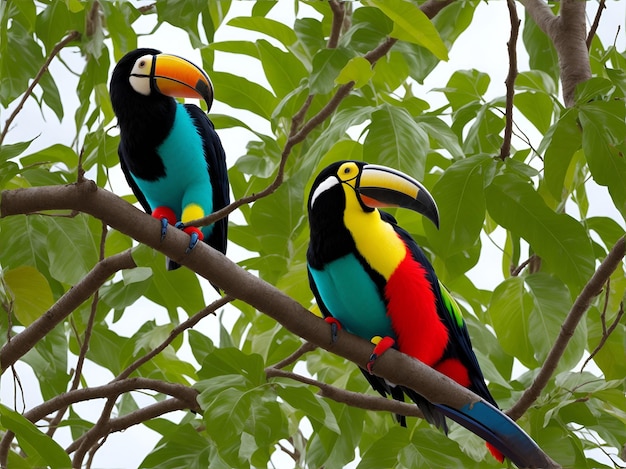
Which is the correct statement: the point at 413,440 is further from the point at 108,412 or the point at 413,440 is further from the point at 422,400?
the point at 108,412

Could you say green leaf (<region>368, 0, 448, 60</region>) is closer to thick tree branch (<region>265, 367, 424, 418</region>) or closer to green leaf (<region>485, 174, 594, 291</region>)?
green leaf (<region>485, 174, 594, 291</region>)

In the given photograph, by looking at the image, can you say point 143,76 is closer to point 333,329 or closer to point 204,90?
point 204,90

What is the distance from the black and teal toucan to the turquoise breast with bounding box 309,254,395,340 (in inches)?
14.7

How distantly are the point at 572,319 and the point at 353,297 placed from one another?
2.23 feet

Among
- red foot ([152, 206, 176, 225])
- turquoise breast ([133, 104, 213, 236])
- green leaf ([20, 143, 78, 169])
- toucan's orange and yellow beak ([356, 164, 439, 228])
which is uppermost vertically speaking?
green leaf ([20, 143, 78, 169])

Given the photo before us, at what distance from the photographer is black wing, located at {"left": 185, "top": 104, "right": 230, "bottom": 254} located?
263 centimetres

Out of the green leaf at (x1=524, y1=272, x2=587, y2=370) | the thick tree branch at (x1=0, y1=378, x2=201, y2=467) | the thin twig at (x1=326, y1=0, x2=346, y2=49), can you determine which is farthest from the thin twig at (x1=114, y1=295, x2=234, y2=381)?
the thin twig at (x1=326, y1=0, x2=346, y2=49)

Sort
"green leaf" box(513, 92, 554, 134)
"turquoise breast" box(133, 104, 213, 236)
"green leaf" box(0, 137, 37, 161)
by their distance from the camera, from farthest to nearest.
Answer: "green leaf" box(513, 92, 554, 134), "turquoise breast" box(133, 104, 213, 236), "green leaf" box(0, 137, 37, 161)

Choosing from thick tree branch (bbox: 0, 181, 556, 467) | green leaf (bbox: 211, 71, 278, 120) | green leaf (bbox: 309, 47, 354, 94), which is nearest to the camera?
thick tree branch (bbox: 0, 181, 556, 467)

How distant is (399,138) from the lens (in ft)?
8.67

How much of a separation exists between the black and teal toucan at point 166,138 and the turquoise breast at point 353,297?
374mm

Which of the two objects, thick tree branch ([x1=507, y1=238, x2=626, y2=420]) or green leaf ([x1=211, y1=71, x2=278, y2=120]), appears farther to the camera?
green leaf ([x1=211, y1=71, x2=278, y2=120])

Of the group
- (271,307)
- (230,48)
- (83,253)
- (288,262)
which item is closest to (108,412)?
(83,253)

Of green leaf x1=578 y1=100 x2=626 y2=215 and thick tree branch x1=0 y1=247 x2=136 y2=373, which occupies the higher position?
green leaf x1=578 y1=100 x2=626 y2=215
